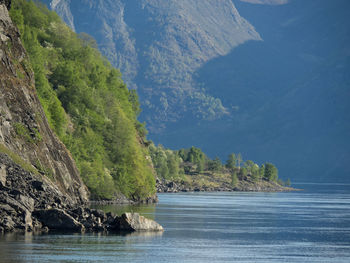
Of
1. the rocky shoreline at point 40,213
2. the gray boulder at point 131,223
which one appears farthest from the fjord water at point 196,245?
the rocky shoreline at point 40,213

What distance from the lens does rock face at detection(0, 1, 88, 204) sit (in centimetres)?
9914

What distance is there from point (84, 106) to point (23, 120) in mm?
44362

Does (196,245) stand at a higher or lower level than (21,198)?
lower

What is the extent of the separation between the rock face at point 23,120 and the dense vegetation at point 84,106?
37.5ft

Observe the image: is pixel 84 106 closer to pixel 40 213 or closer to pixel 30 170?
pixel 30 170

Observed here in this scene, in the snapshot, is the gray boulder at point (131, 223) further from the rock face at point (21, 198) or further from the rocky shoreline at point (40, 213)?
the rock face at point (21, 198)

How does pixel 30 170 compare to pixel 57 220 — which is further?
pixel 30 170

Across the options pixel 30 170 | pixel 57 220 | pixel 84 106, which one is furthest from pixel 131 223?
pixel 84 106

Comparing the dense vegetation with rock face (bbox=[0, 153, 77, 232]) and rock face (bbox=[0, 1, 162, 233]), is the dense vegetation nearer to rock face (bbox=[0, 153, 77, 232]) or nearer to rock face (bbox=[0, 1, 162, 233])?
rock face (bbox=[0, 1, 162, 233])

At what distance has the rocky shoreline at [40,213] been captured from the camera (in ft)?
253

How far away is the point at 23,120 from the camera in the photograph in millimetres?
102875

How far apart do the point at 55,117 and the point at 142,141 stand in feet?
197

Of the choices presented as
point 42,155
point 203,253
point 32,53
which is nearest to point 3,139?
point 42,155

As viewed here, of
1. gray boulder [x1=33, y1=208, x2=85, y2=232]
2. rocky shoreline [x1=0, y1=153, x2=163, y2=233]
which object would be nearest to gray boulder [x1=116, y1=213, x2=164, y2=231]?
rocky shoreline [x1=0, y1=153, x2=163, y2=233]
